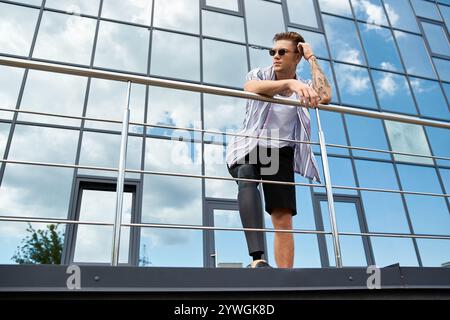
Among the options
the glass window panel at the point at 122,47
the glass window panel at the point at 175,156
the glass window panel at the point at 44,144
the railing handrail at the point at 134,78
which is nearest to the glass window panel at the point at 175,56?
the glass window panel at the point at 122,47

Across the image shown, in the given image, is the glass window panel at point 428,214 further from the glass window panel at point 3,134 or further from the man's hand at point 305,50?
the glass window panel at point 3,134

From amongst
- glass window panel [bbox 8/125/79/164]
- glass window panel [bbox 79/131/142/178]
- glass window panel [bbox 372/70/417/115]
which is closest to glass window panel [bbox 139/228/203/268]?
glass window panel [bbox 79/131/142/178]

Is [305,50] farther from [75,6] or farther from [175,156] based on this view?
[75,6]

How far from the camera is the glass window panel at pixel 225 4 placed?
818cm

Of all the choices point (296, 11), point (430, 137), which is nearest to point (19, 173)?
point (296, 11)

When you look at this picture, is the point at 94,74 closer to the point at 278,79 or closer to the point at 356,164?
the point at 278,79

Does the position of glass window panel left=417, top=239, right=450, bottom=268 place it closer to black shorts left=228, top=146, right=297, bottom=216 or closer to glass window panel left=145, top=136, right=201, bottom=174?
glass window panel left=145, top=136, right=201, bottom=174

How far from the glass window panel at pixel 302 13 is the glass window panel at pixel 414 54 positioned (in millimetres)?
2266

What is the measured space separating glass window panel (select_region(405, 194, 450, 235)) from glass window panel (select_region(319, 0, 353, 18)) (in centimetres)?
465

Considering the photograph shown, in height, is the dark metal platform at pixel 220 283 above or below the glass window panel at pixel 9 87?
below

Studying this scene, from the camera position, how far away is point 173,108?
6789 mm

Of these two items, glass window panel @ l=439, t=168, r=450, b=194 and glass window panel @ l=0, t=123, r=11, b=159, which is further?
glass window panel @ l=439, t=168, r=450, b=194

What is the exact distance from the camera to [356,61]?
8836 mm

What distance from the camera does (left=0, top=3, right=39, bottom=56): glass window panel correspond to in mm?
6492
